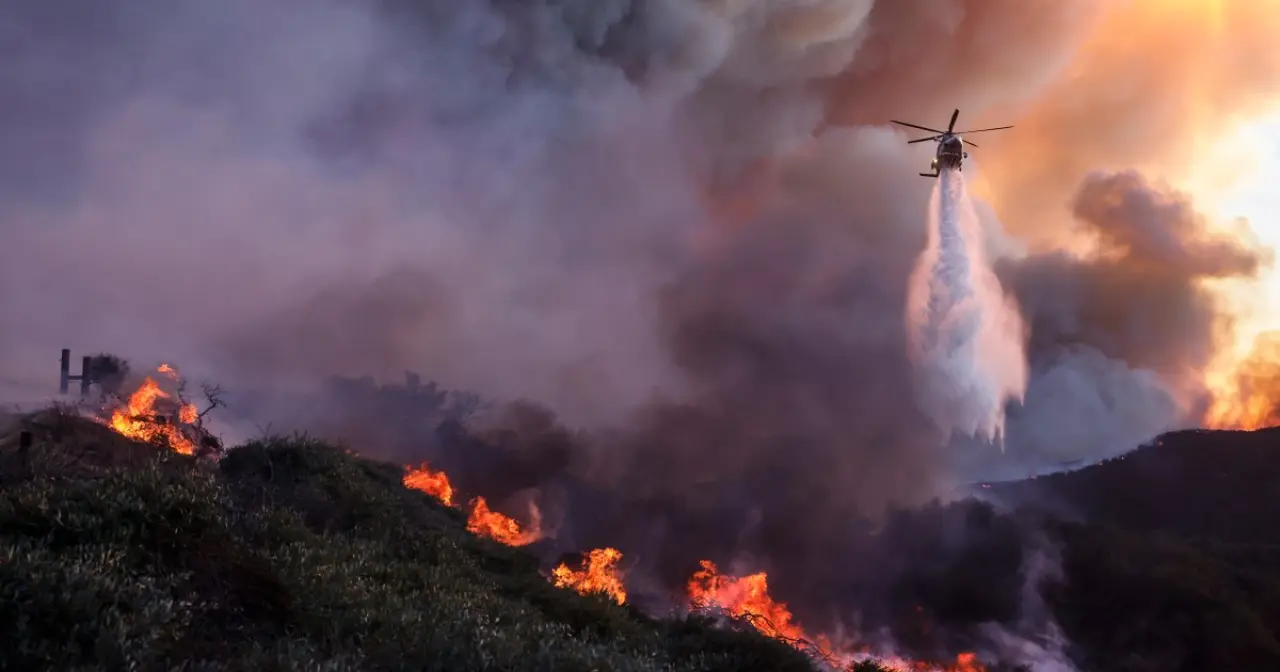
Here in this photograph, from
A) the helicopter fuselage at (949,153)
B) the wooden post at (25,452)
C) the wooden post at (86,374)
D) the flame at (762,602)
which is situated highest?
the helicopter fuselage at (949,153)

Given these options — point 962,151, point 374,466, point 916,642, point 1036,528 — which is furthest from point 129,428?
point 1036,528

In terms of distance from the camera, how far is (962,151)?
63.1 metres

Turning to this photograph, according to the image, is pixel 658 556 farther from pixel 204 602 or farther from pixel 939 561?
pixel 204 602

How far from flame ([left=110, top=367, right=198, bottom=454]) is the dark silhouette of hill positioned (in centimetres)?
12982

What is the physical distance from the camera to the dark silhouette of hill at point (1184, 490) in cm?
13738

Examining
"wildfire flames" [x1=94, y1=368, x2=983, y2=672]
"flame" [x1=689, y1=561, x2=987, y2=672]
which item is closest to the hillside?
"wildfire flames" [x1=94, y1=368, x2=983, y2=672]

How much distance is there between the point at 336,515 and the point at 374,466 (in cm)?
1303

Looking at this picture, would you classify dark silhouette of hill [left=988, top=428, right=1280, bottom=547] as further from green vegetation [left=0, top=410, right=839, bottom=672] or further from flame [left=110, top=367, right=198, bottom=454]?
green vegetation [left=0, top=410, right=839, bottom=672]

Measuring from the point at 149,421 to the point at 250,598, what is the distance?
2611cm

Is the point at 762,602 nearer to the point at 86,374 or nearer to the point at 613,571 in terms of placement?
the point at 613,571

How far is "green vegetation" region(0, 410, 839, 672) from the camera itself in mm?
7695

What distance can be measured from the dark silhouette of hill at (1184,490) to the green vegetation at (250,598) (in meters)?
136

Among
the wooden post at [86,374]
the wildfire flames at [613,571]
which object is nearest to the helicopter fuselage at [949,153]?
the wildfire flames at [613,571]

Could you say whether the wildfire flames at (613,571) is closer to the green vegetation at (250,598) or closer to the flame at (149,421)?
the flame at (149,421)
